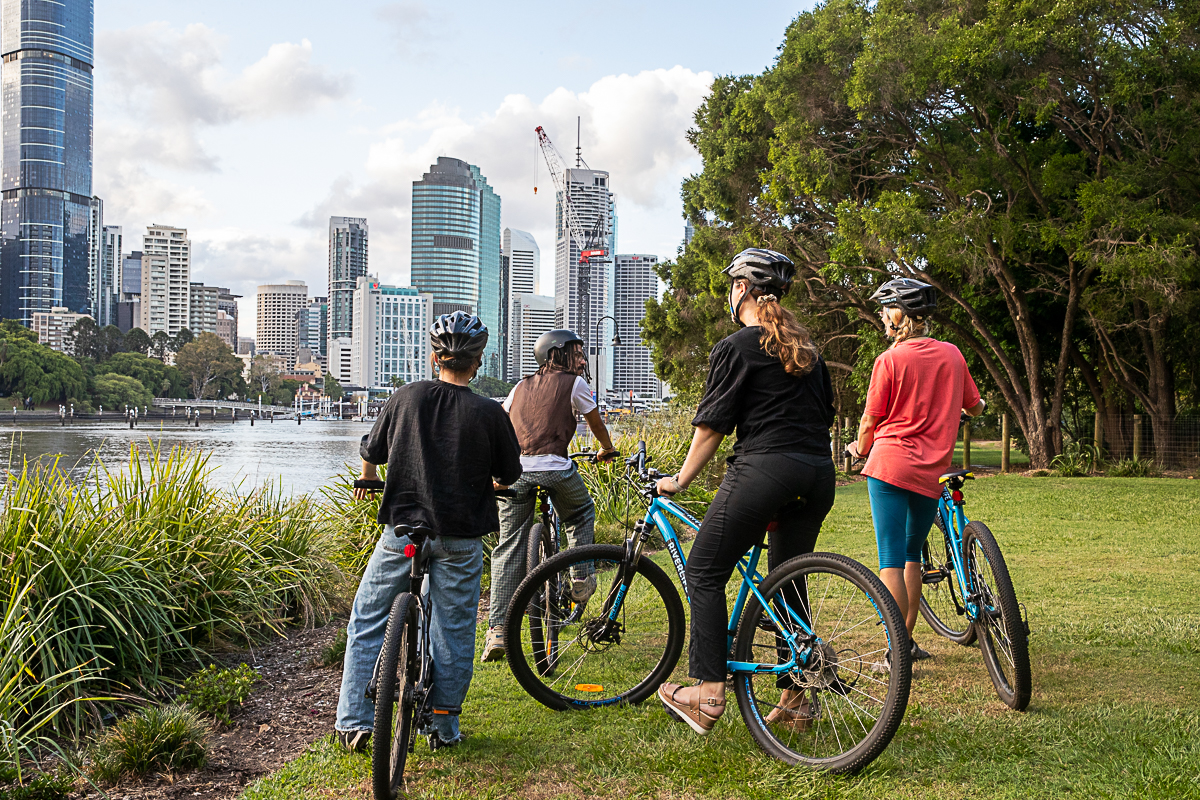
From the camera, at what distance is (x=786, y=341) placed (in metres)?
3.30

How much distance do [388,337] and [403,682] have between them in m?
192

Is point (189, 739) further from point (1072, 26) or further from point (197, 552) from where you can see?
point (1072, 26)

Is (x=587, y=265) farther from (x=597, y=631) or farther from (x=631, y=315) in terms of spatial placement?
(x=597, y=631)

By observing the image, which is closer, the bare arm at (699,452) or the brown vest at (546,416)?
the bare arm at (699,452)

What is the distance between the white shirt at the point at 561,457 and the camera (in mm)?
4906

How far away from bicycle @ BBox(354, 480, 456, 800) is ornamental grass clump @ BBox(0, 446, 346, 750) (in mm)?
1468

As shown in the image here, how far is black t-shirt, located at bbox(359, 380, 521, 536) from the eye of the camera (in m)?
3.50

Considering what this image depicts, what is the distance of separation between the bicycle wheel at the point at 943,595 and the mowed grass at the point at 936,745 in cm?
11

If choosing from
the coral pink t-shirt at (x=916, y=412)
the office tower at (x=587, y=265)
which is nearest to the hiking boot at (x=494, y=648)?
the coral pink t-shirt at (x=916, y=412)

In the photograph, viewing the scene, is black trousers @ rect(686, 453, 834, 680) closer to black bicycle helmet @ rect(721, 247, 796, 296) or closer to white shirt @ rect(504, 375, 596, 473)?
black bicycle helmet @ rect(721, 247, 796, 296)

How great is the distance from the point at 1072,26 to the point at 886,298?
1460cm

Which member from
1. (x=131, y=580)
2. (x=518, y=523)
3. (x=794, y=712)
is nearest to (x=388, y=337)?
(x=131, y=580)

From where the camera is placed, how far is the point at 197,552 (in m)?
5.46

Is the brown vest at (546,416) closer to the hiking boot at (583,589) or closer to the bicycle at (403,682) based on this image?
the hiking boot at (583,589)
